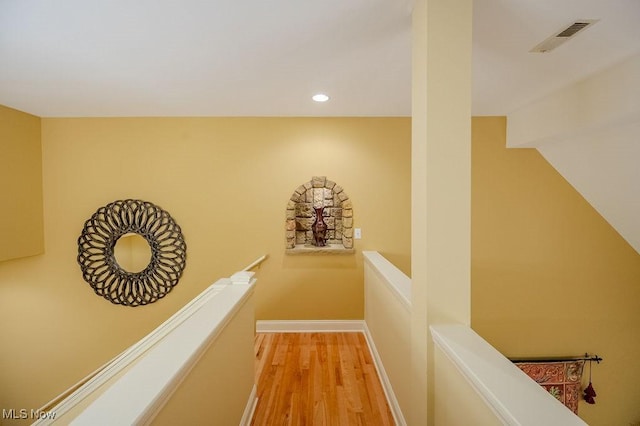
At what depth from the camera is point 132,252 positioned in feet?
11.2

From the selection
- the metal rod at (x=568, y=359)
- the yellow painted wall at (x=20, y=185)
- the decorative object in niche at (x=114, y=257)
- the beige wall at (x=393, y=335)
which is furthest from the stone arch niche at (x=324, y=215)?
the yellow painted wall at (x=20, y=185)

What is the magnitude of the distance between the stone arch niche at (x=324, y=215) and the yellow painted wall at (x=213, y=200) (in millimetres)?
95

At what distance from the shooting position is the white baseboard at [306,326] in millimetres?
3301

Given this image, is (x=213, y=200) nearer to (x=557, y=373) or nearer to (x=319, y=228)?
(x=319, y=228)

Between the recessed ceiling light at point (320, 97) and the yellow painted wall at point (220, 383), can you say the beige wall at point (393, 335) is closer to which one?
the yellow painted wall at point (220, 383)

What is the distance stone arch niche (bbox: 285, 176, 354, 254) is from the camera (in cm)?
328

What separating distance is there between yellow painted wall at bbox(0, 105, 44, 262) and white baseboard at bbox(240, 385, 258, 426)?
2.72 m

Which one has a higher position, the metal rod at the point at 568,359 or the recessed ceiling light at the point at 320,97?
the recessed ceiling light at the point at 320,97

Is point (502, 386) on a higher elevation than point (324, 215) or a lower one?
lower

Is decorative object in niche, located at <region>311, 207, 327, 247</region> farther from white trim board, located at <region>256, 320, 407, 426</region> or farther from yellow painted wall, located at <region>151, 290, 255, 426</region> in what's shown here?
yellow painted wall, located at <region>151, 290, 255, 426</region>

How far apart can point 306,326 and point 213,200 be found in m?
1.70

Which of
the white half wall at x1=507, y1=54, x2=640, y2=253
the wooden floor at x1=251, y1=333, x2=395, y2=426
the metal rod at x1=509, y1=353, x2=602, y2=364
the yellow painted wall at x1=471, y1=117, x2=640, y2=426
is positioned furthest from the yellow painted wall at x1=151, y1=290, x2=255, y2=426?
the metal rod at x1=509, y1=353, x2=602, y2=364

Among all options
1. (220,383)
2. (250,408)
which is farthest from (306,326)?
(220,383)

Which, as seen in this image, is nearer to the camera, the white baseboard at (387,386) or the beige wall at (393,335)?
the beige wall at (393,335)
